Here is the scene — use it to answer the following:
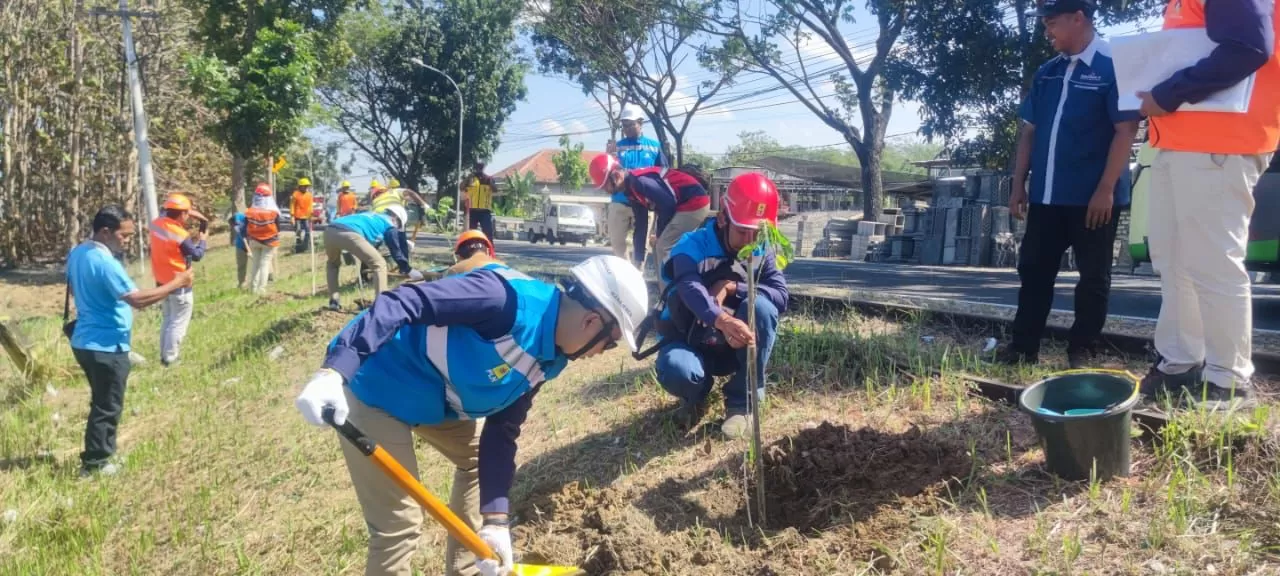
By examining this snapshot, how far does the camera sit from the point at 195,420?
645 centimetres

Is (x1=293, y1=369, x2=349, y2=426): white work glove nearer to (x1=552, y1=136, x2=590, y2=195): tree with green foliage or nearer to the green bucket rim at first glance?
the green bucket rim

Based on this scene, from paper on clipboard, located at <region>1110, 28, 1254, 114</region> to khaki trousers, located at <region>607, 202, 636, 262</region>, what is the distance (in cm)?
455

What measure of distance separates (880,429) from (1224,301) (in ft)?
4.42

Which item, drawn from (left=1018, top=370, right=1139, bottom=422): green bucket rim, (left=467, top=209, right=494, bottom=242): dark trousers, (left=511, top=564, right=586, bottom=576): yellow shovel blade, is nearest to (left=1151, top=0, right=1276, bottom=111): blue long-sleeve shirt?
(left=1018, top=370, right=1139, bottom=422): green bucket rim

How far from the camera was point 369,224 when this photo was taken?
9195mm

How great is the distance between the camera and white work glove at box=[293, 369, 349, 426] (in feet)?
7.51

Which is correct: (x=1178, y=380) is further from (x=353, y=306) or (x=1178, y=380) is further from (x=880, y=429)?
(x=353, y=306)

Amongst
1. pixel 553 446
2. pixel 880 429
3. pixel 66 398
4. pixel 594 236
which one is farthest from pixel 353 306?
pixel 594 236

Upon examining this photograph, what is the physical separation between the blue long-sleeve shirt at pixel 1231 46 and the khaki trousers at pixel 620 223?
486 centimetres

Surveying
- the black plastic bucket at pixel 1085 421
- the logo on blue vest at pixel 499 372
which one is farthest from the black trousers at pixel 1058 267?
the logo on blue vest at pixel 499 372

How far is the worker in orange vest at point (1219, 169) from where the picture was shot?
288 centimetres

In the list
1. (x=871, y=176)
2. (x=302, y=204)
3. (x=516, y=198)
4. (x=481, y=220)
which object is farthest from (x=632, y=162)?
(x=516, y=198)

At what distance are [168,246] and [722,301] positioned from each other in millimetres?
6110

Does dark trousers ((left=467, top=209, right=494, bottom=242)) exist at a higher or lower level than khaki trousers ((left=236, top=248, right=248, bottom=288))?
higher
